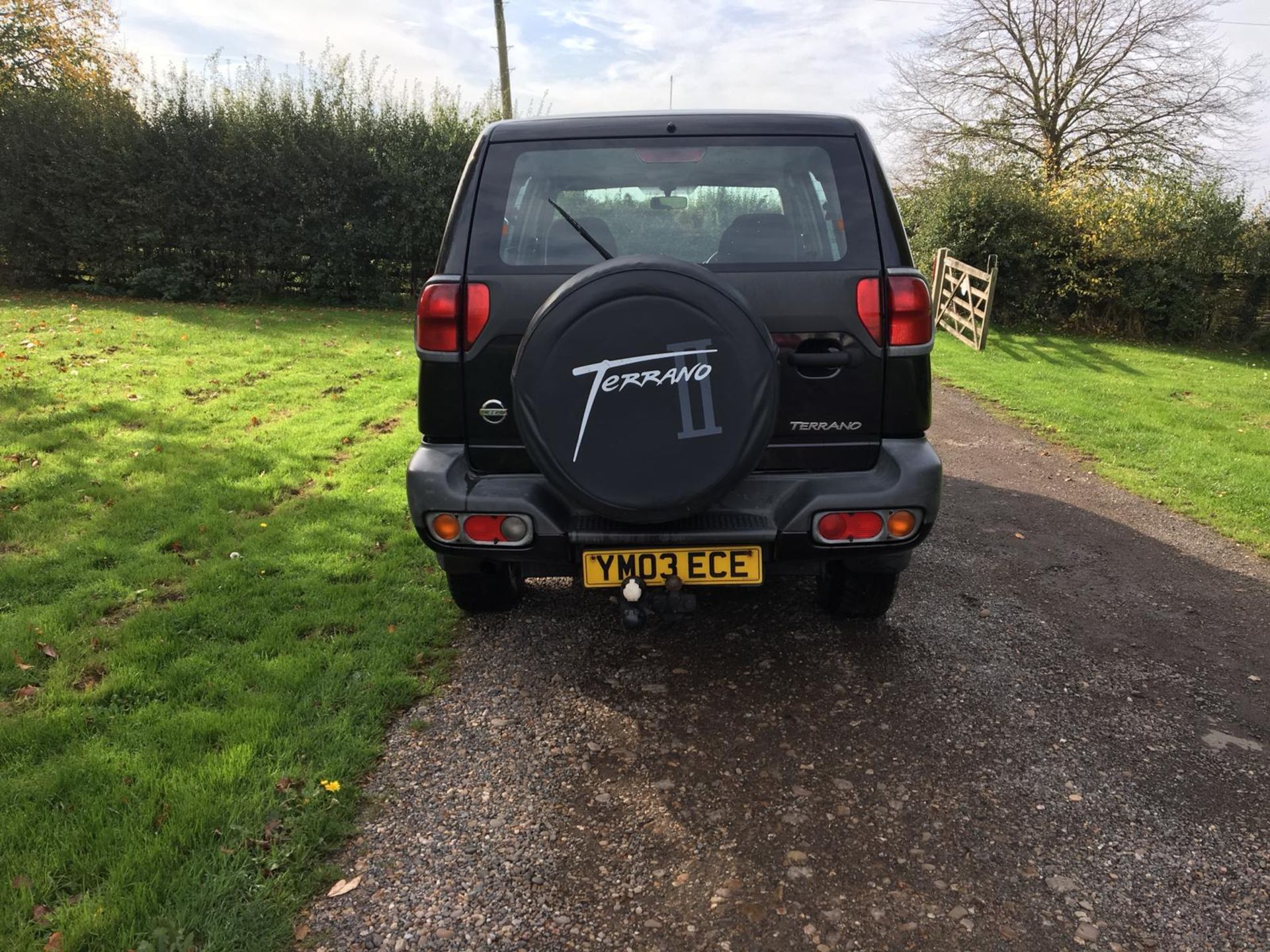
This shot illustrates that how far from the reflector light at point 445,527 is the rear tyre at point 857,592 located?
58.3 inches

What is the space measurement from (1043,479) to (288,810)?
565cm

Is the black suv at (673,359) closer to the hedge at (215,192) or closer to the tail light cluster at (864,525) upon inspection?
the tail light cluster at (864,525)

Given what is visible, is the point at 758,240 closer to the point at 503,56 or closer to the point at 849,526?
the point at 849,526

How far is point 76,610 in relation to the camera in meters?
3.55

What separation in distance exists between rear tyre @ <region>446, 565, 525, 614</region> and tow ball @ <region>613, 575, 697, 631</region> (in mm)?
695

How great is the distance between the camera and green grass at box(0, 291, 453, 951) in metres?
2.07

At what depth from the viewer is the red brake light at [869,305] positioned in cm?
269

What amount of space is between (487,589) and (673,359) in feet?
5.06

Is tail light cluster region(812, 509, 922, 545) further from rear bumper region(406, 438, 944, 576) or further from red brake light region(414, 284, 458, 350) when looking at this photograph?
red brake light region(414, 284, 458, 350)

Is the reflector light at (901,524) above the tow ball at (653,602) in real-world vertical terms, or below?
above

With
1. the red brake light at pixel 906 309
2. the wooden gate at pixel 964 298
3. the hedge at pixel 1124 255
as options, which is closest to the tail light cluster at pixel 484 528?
the red brake light at pixel 906 309

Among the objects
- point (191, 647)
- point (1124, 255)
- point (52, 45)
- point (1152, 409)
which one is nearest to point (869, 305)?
point (191, 647)

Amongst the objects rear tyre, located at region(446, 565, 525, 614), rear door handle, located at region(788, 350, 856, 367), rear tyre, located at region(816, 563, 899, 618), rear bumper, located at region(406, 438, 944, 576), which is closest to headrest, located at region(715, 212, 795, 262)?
rear door handle, located at region(788, 350, 856, 367)

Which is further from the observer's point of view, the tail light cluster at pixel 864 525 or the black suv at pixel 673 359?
the tail light cluster at pixel 864 525
